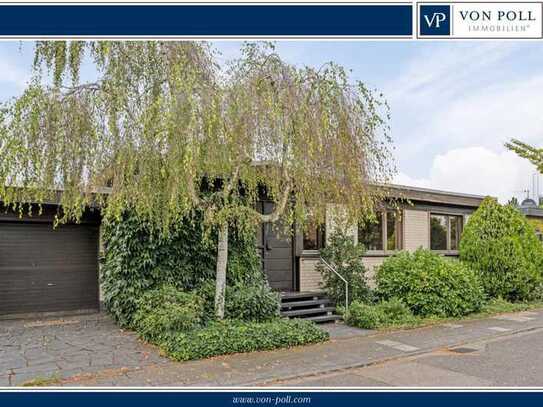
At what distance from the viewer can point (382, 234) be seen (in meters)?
12.9

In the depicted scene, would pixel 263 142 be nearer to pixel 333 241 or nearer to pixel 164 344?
pixel 164 344

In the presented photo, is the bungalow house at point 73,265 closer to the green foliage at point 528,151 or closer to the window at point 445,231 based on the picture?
the window at point 445,231

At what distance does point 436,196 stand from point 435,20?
9283 mm

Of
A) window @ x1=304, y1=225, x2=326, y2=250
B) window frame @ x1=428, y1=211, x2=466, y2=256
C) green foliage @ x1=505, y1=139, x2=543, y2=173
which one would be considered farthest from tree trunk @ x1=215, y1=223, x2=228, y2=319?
green foliage @ x1=505, y1=139, x2=543, y2=173

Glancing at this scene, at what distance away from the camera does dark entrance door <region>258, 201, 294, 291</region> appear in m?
10.6

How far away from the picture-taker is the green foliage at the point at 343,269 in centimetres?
1041

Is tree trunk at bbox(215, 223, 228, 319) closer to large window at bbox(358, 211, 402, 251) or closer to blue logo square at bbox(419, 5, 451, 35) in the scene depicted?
blue logo square at bbox(419, 5, 451, 35)

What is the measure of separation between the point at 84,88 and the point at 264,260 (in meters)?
5.39

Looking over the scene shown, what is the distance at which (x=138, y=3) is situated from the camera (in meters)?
4.56

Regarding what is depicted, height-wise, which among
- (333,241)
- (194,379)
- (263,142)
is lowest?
(194,379)

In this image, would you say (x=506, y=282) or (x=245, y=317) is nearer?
(x=245, y=317)

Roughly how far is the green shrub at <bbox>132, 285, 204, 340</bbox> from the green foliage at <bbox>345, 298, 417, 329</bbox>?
3154 millimetres
